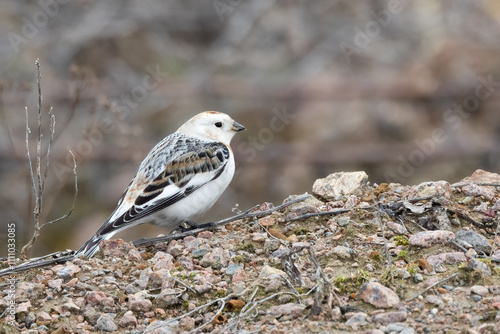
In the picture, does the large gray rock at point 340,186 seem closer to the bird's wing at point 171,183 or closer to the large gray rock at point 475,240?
the bird's wing at point 171,183

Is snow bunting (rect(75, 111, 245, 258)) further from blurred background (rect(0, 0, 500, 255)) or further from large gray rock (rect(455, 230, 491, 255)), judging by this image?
blurred background (rect(0, 0, 500, 255))

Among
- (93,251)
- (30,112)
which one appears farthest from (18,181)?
(93,251)

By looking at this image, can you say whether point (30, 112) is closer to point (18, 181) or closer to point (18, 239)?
point (18, 181)

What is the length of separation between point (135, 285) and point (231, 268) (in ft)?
1.65

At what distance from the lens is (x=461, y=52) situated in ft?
39.6

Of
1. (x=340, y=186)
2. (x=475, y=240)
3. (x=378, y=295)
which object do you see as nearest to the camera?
(x=378, y=295)

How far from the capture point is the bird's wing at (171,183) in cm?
541

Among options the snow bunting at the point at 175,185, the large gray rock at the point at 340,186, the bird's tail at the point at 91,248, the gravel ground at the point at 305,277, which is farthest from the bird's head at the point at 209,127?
the bird's tail at the point at 91,248

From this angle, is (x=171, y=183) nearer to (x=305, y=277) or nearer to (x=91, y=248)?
(x=91, y=248)

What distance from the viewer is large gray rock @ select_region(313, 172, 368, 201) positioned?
5.55 meters

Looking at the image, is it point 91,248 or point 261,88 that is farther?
point 261,88

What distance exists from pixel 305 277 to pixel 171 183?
69.1 inches

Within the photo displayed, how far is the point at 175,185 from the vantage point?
225 inches

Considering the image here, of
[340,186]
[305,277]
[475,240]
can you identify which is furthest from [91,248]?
[475,240]
